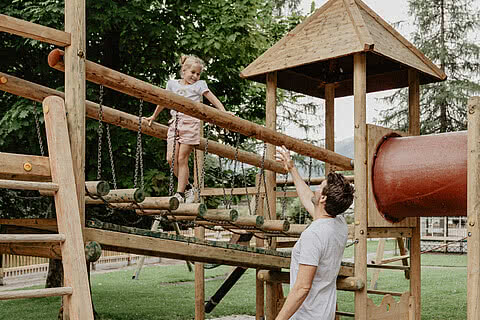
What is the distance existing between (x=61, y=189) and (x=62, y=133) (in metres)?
0.36

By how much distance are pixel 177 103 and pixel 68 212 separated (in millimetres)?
1326

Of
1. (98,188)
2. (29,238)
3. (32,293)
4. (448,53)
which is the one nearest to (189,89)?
(98,188)

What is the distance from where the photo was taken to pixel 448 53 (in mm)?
28047

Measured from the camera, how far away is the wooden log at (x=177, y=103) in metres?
3.84

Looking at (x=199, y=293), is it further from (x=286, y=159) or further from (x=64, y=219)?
(x=64, y=219)

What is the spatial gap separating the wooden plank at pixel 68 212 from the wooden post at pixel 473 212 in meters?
3.16

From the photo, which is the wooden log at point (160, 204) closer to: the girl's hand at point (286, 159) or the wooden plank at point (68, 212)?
the wooden plank at point (68, 212)

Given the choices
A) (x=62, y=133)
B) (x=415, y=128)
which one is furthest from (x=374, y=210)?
(x=62, y=133)

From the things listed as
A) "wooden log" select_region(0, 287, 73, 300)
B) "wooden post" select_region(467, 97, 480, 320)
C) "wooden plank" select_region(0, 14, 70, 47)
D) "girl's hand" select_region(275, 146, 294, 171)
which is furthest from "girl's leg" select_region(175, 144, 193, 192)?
"wooden post" select_region(467, 97, 480, 320)

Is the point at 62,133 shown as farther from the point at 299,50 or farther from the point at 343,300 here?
the point at 343,300

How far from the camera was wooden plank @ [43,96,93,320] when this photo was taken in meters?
3.28

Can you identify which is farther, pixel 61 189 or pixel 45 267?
pixel 45 267

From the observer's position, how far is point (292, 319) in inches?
152

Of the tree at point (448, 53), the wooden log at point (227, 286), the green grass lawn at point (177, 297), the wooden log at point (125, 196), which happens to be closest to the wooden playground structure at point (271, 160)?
the wooden log at point (125, 196)
